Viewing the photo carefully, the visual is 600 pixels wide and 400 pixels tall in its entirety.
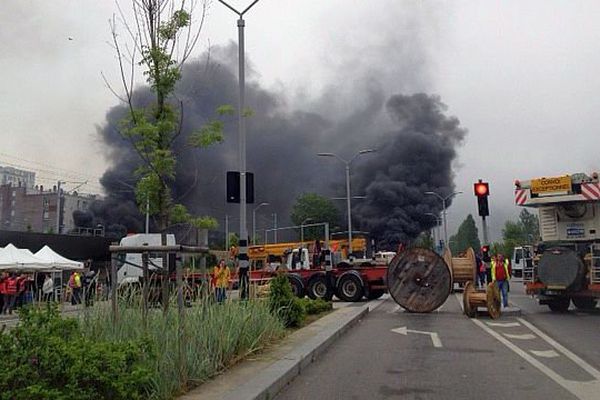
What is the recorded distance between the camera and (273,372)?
26.3 feet

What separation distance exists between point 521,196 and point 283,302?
384 inches

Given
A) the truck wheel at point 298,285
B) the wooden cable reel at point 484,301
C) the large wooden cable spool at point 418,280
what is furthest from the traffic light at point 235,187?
the truck wheel at point 298,285

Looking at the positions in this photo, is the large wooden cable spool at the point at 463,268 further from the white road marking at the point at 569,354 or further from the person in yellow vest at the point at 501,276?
the white road marking at the point at 569,354

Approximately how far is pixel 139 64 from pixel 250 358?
5493 mm

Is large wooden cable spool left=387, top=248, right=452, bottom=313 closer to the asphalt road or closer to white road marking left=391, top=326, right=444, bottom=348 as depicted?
the asphalt road

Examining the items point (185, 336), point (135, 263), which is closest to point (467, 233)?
point (135, 263)

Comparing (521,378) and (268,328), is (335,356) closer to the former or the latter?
(268,328)

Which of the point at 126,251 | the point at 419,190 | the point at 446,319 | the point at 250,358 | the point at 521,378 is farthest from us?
the point at 419,190

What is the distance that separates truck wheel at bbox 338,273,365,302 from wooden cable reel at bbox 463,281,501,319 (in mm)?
7801

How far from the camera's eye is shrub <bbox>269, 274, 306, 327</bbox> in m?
12.7

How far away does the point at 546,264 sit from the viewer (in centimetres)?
1786

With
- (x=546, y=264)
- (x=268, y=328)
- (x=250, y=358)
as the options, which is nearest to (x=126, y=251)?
(x=250, y=358)

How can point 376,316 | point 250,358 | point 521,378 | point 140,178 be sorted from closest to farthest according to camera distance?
point 521,378 → point 250,358 → point 140,178 → point 376,316

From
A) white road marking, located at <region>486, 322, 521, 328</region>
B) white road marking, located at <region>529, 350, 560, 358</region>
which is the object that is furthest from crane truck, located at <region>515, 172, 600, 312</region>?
white road marking, located at <region>529, 350, 560, 358</region>
